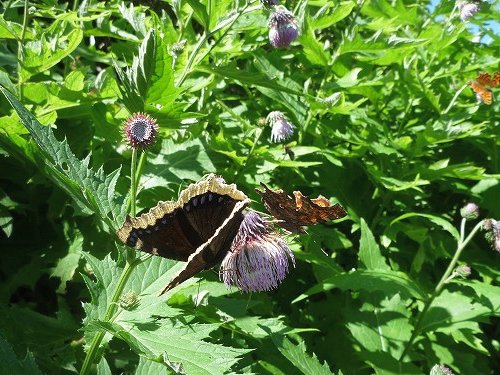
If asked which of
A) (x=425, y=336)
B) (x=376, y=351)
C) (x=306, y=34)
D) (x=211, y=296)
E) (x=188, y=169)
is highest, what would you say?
(x=306, y=34)

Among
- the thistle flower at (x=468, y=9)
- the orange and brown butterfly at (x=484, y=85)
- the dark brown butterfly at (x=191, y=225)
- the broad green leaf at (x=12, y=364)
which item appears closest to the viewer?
the dark brown butterfly at (x=191, y=225)

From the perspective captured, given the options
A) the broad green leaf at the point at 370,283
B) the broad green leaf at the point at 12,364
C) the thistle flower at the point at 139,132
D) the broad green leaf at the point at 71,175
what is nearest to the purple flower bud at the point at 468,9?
the broad green leaf at the point at 370,283

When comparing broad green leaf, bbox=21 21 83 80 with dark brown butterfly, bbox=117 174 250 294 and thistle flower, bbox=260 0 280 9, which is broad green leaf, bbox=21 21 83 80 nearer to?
thistle flower, bbox=260 0 280 9

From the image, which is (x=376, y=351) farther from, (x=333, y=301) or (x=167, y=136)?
(x=167, y=136)

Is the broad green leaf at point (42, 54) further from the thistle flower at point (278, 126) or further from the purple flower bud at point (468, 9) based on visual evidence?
the purple flower bud at point (468, 9)

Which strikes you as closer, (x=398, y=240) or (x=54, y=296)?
(x=54, y=296)

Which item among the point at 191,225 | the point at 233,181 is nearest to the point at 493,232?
the point at 233,181

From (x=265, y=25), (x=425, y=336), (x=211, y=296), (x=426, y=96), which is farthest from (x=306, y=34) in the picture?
(x=425, y=336)
